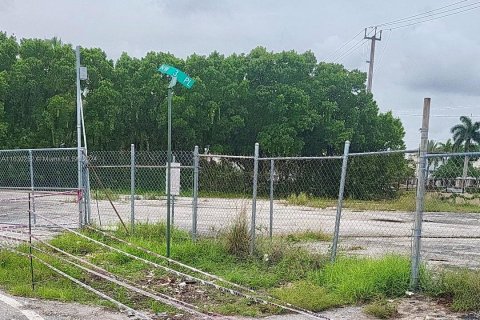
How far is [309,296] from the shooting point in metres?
6.38

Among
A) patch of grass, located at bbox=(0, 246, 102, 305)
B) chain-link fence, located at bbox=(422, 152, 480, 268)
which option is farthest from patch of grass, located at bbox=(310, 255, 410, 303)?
patch of grass, located at bbox=(0, 246, 102, 305)

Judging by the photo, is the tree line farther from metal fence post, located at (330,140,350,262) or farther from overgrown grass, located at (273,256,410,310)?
overgrown grass, located at (273,256,410,310)

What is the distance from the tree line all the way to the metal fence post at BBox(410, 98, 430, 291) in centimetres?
2663

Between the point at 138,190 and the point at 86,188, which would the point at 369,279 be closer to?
the point at 86,188

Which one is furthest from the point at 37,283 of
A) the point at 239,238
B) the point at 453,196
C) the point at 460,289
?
the point at 453,196

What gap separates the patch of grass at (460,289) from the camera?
5805mm

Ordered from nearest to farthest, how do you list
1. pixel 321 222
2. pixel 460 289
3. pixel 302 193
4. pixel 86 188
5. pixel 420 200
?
pixel 460 289 → pixel 420 200 → pixel 86 188 → pixel 321 222 → pixel 302 193

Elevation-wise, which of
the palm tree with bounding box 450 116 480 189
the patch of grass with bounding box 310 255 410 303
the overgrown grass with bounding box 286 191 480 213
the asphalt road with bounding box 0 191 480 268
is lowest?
the asphalt road with bounding box 0 191 480 268

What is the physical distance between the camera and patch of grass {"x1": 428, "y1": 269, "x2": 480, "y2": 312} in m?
5.80

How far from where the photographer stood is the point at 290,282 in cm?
729

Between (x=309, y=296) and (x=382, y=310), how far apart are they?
98cm

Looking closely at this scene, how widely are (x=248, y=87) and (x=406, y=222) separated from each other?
19.4 m

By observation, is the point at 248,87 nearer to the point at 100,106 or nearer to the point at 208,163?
the point at 100,106

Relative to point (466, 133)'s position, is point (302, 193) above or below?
below
